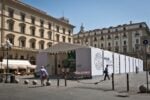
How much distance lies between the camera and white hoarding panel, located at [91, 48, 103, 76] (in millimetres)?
28889

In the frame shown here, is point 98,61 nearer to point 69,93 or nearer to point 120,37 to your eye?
point 69,93

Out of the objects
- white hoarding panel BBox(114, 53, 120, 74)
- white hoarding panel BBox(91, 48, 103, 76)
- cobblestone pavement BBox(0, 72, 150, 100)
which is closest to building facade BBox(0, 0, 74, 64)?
white hoarding panel BBox(114, 53, 120, 74)

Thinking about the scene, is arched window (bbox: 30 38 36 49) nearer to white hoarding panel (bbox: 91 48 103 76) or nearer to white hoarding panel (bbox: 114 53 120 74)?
white hoarding panel (bbox: 114 53 120 74)

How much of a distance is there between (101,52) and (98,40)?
223ft

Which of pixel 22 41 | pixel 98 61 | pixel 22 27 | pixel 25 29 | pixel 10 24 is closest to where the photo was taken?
pixel 98 61

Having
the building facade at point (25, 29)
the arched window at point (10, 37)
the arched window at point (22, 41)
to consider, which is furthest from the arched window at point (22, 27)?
the arched window at point (10, 37)

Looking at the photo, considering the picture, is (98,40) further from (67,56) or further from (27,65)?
(67,56)

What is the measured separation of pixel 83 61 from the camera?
29.0 m

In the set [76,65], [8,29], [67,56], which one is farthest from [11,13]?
[76,65]

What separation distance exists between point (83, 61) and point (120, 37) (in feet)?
214

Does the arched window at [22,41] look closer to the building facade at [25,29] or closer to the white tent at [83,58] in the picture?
the building facade at [25,29]

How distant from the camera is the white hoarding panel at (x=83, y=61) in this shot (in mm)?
28531

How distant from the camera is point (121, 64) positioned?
40.0 m

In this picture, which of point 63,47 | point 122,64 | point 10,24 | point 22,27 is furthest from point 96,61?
point 22,27
